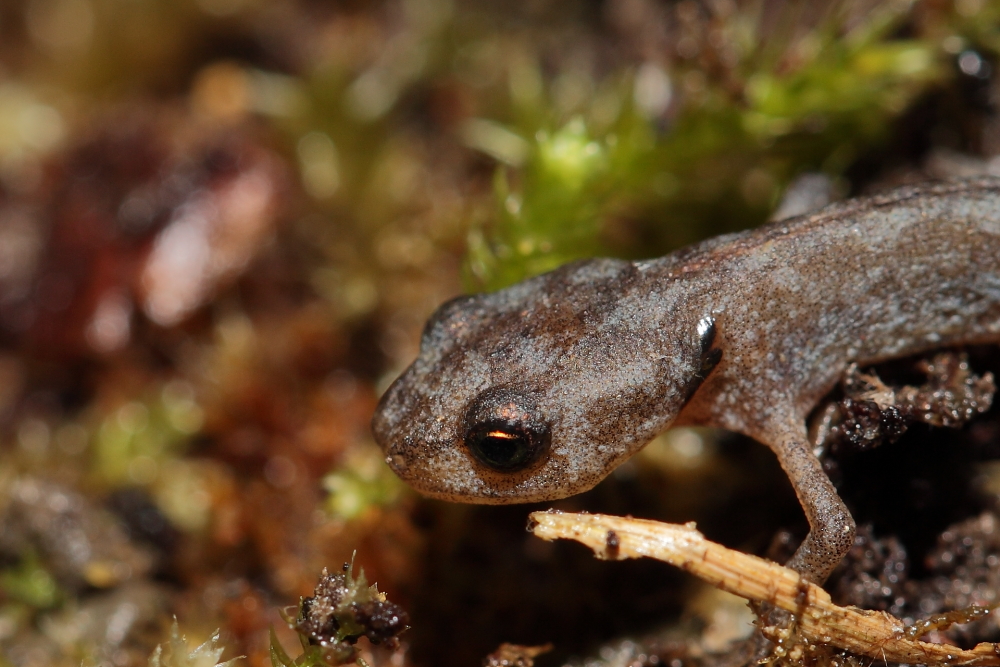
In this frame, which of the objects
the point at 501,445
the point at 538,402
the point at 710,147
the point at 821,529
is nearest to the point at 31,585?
the point at 501,445

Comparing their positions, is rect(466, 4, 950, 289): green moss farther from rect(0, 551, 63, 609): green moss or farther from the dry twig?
rect(0, 551, 63, 609): green moss

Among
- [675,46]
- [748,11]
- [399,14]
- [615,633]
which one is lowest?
[615,633]

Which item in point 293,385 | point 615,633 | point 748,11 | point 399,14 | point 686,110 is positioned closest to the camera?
point 615,633

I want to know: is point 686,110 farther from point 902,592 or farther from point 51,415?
point 51,415

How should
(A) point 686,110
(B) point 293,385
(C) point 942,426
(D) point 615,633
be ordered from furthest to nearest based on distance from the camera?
(B) point 293,385
(A) point 686,110
(D) point 615,633
(C) point 942,426

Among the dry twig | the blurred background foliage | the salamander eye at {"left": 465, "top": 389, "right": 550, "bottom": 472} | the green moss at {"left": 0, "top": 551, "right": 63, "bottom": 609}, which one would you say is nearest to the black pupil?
the salamander eye at {"left": 465, "top": 389, "right": 550, "bottom": 472}

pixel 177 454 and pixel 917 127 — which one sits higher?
pixel 917 127

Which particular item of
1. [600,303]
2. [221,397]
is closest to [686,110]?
[600,303]

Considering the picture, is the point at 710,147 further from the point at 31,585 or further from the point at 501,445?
the point at 31,585
